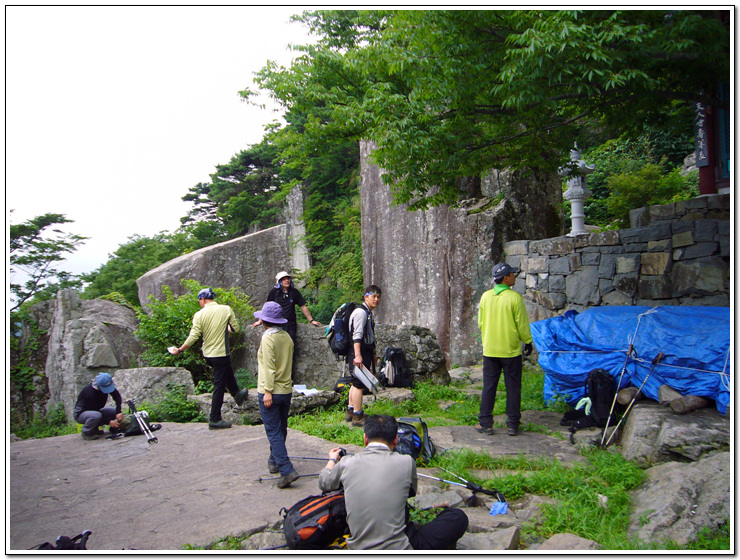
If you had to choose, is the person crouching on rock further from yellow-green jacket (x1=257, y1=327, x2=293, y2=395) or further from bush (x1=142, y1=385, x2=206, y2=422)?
bush (x1=142, y1=385, x2=206, y2=422)

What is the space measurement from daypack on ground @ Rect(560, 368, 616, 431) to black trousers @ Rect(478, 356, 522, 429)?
566mm

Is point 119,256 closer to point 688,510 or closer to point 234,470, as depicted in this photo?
point 234,470

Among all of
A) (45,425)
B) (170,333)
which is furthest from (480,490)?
(45,425)

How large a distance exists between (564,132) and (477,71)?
2393 mm

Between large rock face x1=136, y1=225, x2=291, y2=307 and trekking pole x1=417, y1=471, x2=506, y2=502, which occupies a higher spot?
large rock face x1=136, y1=225, x2=291, y2=307

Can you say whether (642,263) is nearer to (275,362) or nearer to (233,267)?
(275,362)

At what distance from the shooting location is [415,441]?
4.26 meters

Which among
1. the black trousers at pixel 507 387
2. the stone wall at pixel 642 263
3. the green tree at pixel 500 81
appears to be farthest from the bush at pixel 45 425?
the stone wall at pixel 642 263

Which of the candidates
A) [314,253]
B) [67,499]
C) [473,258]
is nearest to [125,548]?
[67,499]

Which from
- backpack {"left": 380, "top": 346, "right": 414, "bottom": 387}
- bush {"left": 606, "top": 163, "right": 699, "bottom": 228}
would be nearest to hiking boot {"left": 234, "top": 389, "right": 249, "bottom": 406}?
backpack {"left": 380, "top": 346, "right": 414, "bottom": 387}

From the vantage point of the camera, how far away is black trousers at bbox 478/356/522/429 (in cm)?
519

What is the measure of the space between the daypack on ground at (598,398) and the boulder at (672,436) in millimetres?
496

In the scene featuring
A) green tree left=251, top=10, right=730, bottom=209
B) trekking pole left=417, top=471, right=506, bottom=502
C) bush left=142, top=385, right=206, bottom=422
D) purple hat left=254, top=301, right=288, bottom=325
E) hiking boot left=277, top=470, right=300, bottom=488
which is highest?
Answer: green tree left=251, top=10, right=730, bottom=209

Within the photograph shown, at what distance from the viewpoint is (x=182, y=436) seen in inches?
232
